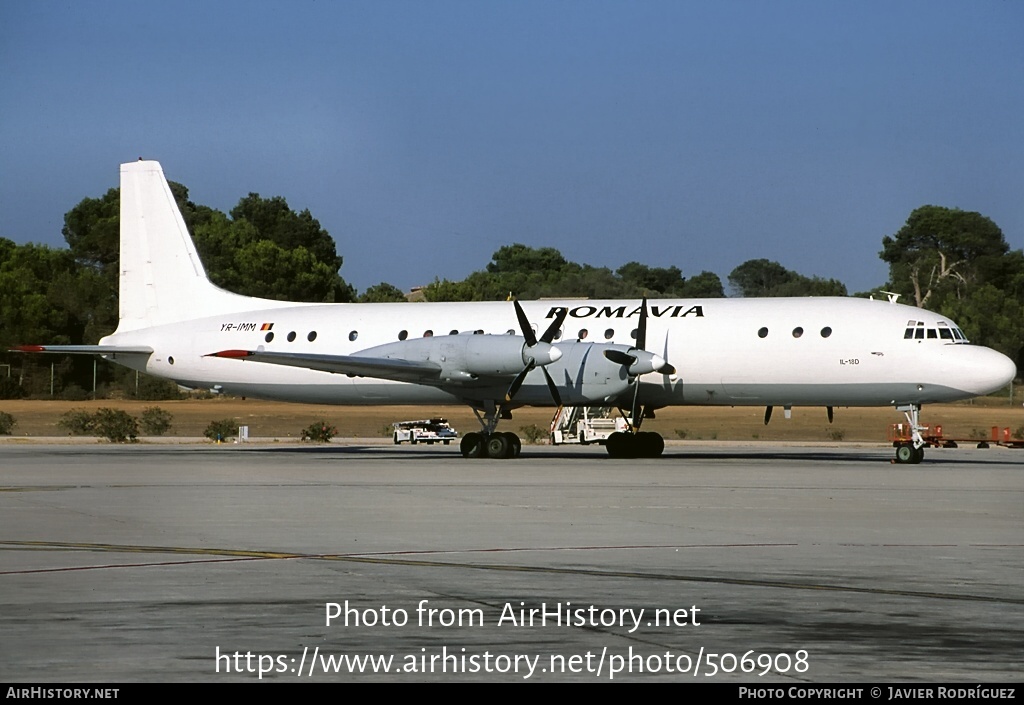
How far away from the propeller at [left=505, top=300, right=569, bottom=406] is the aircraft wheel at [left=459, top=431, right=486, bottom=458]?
5.18ft

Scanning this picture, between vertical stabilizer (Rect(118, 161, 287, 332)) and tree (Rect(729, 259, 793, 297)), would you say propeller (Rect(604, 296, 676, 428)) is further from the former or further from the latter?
tree (Rect(729, 259, 793, 297))

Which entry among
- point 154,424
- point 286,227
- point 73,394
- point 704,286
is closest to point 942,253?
point 704,286

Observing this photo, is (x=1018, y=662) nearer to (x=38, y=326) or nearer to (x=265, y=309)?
(x=265, y=309)

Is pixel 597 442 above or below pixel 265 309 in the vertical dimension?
below

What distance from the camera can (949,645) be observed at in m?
9.04

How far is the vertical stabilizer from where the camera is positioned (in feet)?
140

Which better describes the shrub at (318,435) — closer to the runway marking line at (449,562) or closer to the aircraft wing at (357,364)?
the aircraft wing at (357,364)

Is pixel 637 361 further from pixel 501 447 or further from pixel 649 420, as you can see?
pixel 649 420

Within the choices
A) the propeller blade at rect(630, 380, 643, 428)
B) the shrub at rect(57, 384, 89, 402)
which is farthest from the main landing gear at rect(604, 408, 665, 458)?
the shrub at rect(57, 384, 89, 402)

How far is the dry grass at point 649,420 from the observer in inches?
2347

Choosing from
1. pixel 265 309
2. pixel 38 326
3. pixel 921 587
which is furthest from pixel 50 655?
pixel 38 326

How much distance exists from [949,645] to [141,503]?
1498 cm

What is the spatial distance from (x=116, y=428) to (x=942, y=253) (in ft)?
326

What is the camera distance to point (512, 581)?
483 inches
